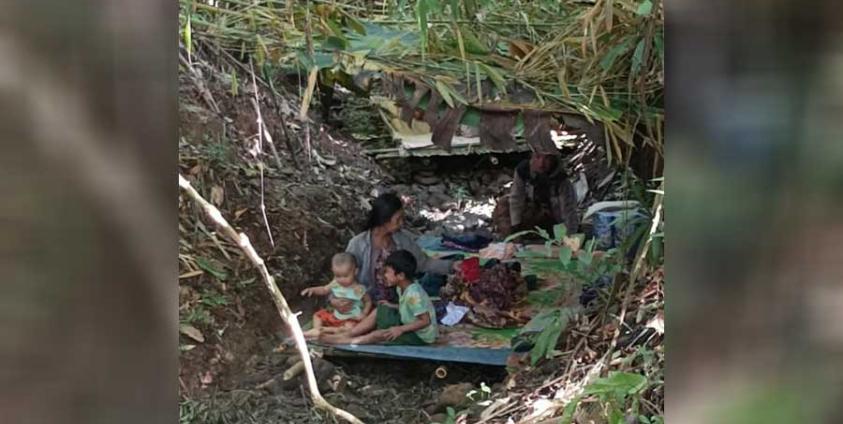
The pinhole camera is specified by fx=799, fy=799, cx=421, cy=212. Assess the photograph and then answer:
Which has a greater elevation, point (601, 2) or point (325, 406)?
point (601, 2)

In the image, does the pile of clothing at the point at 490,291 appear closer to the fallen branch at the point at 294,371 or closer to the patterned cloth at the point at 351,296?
the patterned cloth at the point at 351,296

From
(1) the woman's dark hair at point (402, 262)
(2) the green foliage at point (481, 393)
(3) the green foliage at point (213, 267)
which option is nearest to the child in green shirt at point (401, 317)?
(1) the woman's dark hair at point (402, 262)

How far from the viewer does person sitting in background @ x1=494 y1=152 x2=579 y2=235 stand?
3.93 ft

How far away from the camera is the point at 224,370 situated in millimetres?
1228

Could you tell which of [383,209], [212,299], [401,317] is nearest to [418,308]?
[401,317]

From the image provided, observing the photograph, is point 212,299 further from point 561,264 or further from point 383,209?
point 561,264

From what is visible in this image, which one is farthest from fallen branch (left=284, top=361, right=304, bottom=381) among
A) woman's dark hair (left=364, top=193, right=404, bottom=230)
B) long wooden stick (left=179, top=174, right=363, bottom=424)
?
woman's dark hair (left=364, top=193, right=404, bottom=230)

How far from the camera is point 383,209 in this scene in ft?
3.97
